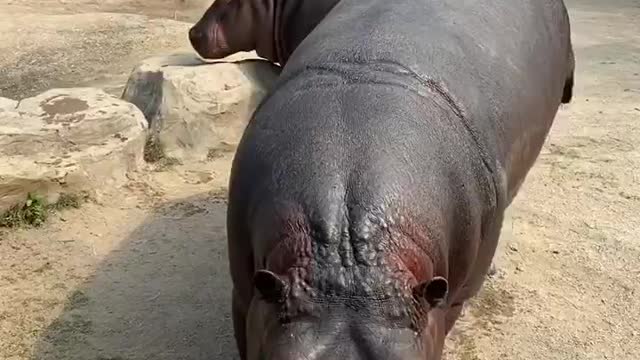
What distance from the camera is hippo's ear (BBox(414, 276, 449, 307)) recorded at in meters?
2.44

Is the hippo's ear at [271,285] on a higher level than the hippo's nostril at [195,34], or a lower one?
higher

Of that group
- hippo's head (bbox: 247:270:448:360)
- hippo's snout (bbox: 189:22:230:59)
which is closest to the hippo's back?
hippo's head (bbox: 247:270:448:360)

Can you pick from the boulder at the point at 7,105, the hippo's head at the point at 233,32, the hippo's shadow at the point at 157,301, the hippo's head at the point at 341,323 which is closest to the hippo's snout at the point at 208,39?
the hippo's head at the point at 233,32

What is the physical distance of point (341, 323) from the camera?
2.36 meters

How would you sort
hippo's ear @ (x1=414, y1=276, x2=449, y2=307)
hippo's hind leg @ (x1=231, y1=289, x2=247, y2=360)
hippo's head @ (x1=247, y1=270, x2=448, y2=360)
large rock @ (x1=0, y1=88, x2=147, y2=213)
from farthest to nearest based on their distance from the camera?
large rock @ (x1=0, y1=88, x2=147, y2=213), hippo's hind leg @ (x1=231, y1=289, x2=247, y2=360), hippo's ear @ (x1=414, y1=276, x2=449, y2=307), hippo's head @ (x1=247, y1=270, x2=448, y2=360)

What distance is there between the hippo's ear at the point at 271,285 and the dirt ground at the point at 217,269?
5.45 ft

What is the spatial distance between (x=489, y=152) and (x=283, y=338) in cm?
135

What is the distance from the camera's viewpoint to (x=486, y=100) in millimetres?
3521

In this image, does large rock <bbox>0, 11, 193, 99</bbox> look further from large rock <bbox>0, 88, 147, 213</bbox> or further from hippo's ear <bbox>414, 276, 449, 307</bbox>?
hippo's ear <bbox>414, 276, 449, 307</bbox>

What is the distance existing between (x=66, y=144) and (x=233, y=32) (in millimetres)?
1708

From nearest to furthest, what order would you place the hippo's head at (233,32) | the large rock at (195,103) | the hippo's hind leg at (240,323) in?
the hippo's hind leg at (240,323), the large rock at (195,103), the hippo's head at (233,32)

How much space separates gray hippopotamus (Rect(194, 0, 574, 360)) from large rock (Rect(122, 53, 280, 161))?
2.16 metres

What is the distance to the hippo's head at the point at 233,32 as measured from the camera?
255 inches

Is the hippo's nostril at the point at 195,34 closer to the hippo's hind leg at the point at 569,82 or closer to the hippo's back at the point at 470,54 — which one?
the hippo's hind leg at the point at 569,82
